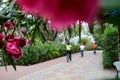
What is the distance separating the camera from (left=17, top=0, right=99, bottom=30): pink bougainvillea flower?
9.5 inches

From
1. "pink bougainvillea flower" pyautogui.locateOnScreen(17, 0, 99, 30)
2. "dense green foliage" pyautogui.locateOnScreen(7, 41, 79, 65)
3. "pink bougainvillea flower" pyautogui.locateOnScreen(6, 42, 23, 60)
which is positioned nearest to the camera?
"pink bougainvillea flower" pyautogui.locateOnScreen(17, 0, 99, 30)

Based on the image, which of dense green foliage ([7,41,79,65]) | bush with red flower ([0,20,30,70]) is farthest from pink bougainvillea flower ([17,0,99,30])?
dense green foliage ([7,41,79,65])

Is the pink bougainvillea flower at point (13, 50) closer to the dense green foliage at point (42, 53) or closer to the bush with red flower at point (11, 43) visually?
the bush with red flower at point (11, 43)

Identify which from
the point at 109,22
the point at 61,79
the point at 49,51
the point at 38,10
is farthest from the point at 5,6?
the point at 49,51

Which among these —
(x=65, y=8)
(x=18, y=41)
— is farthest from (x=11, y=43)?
(x=65, y=8)

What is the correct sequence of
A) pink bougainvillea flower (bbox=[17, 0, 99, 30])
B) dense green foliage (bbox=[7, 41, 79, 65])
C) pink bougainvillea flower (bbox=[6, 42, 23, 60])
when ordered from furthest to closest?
dense green foliage (bbox=[7, 41, 79, 65]) < pink bougainvillea flower (bbox=[6, 42, 23, 60]) < pink bougainvillea flower (bbox=[17, 0, 99, 30])

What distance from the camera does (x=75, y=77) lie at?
14859mm

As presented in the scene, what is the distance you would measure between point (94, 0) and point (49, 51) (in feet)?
75.4

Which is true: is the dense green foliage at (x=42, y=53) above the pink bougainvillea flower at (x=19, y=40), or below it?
below

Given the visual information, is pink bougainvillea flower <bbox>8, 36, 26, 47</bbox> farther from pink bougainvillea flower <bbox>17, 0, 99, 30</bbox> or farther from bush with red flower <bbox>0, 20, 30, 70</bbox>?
pink bougainvillea flower <bbox>17, 0, 99, 30</bbox>

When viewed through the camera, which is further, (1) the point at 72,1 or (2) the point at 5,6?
(2) the point at 5,6

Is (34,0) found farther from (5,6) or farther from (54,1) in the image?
(5,6)

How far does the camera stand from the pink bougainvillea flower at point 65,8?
0.24 m

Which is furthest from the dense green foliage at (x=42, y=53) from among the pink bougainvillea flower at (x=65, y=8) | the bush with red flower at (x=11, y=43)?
the pink bougainvillea flower at (x=65, y=8)
